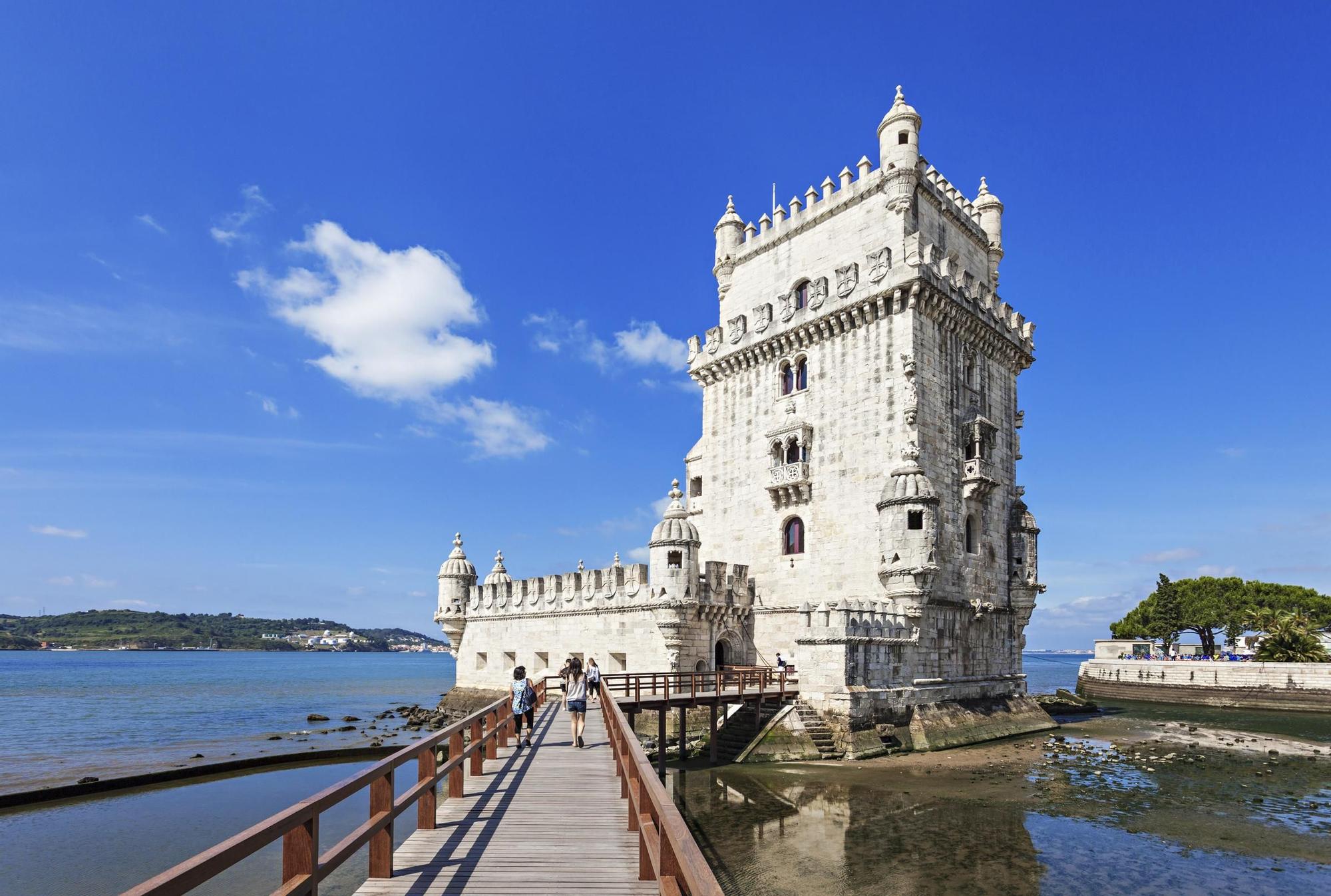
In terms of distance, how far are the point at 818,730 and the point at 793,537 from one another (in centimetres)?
902

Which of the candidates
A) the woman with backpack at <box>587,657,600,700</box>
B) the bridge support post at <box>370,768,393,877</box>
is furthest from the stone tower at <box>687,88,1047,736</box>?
the bridge support post at <box>370,768,393,877</box>

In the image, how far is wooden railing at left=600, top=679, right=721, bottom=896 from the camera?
14.1 ft

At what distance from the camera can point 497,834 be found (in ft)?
30.1

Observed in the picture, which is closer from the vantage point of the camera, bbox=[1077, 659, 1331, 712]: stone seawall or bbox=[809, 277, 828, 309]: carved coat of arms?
bbox=[809, 277, 828, 309]: carved coat of arms

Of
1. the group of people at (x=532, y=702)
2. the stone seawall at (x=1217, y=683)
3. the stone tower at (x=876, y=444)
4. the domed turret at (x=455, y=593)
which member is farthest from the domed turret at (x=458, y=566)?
the stone seawall at (x=1217, y=683)

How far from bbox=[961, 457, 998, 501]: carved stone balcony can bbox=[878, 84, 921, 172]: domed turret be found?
1176 centimetres

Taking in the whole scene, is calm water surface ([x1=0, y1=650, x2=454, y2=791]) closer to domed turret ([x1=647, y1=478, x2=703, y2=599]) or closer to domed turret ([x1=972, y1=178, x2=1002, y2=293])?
domed turret ([x1=647, y1=478, x2=703, y2=599])

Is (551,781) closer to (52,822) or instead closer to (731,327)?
(52,822)

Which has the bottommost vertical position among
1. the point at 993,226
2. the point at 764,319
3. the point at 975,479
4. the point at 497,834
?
the point at 497,834

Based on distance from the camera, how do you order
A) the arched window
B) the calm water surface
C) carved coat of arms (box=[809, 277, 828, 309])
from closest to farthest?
the calm water surface
the arched window
carved coat of arms (box=[809, 277, 828, 309])

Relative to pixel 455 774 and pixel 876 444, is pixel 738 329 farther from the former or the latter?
pixel 455 774

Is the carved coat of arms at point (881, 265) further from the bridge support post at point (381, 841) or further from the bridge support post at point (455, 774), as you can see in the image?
the bridge support post at point (381, 841)

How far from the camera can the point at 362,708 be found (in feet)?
181

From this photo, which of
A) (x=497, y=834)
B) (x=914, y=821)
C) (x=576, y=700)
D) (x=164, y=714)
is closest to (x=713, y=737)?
(x=914, y=821)
